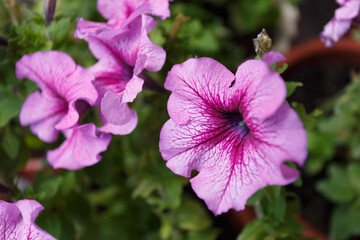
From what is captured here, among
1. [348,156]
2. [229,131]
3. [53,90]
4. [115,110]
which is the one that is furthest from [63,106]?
[348,156]

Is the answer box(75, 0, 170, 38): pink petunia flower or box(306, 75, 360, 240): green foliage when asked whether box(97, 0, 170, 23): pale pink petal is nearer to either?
box(75, 0, 170, 38): pink petunia flower

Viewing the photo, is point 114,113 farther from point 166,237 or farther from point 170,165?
point 166,237

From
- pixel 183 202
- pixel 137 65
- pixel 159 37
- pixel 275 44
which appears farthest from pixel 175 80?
pixel 275 44

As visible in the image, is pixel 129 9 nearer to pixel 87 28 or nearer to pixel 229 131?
pixel 87 28

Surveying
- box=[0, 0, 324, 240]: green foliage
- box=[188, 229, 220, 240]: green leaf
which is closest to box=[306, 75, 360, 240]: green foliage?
box=[0, 0, 324, 240]: green foliage

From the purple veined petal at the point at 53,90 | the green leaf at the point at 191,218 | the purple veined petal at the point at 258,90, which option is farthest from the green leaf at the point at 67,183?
the purple veined petal at the point at 258,90

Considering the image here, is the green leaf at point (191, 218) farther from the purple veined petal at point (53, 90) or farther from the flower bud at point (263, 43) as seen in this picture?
the flower bud at point (263, 43)
